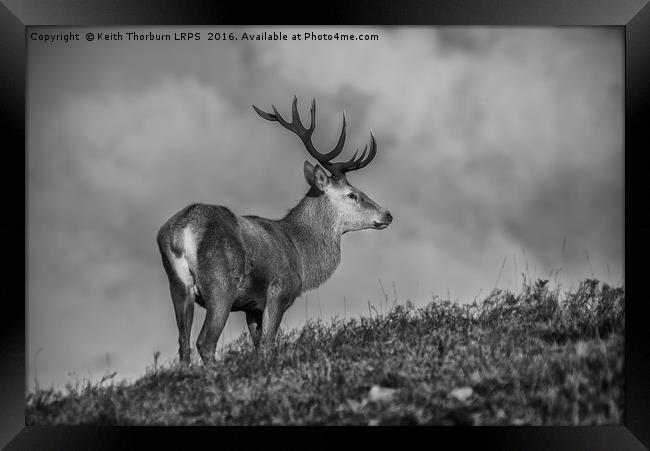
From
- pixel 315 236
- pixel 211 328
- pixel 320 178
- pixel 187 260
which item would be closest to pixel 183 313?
pixel 211 328

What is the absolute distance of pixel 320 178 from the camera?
1306 centimetres

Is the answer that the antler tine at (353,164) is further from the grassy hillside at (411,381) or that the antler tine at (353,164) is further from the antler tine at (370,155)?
the grassy hillside at (411,381)

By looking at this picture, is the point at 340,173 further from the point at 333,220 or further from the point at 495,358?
the point at 495,358

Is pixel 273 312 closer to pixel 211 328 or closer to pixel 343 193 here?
pixel 211 328

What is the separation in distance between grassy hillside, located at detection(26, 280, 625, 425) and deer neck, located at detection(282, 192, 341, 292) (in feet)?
6.31

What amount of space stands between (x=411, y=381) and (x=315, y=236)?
3989 mm

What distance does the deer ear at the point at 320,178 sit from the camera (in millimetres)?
12960

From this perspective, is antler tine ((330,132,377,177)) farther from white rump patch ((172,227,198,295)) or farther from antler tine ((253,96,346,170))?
white rump patch ((172,227,198,295))

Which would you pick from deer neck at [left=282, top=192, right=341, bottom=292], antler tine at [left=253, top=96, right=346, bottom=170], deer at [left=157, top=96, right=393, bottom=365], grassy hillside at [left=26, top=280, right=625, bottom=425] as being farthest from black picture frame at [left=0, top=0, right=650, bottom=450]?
deer neck at [left=282, top=192, right=341, bottom=292]

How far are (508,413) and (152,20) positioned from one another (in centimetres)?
543

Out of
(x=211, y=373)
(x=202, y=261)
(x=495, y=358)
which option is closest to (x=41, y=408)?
(x=211, y=373)

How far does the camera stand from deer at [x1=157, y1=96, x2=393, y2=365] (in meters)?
11.2

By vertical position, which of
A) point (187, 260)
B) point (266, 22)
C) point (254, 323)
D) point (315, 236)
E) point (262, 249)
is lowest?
point (254, 323)

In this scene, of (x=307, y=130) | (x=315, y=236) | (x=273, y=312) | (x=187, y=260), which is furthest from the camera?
(x=315, y=236)
